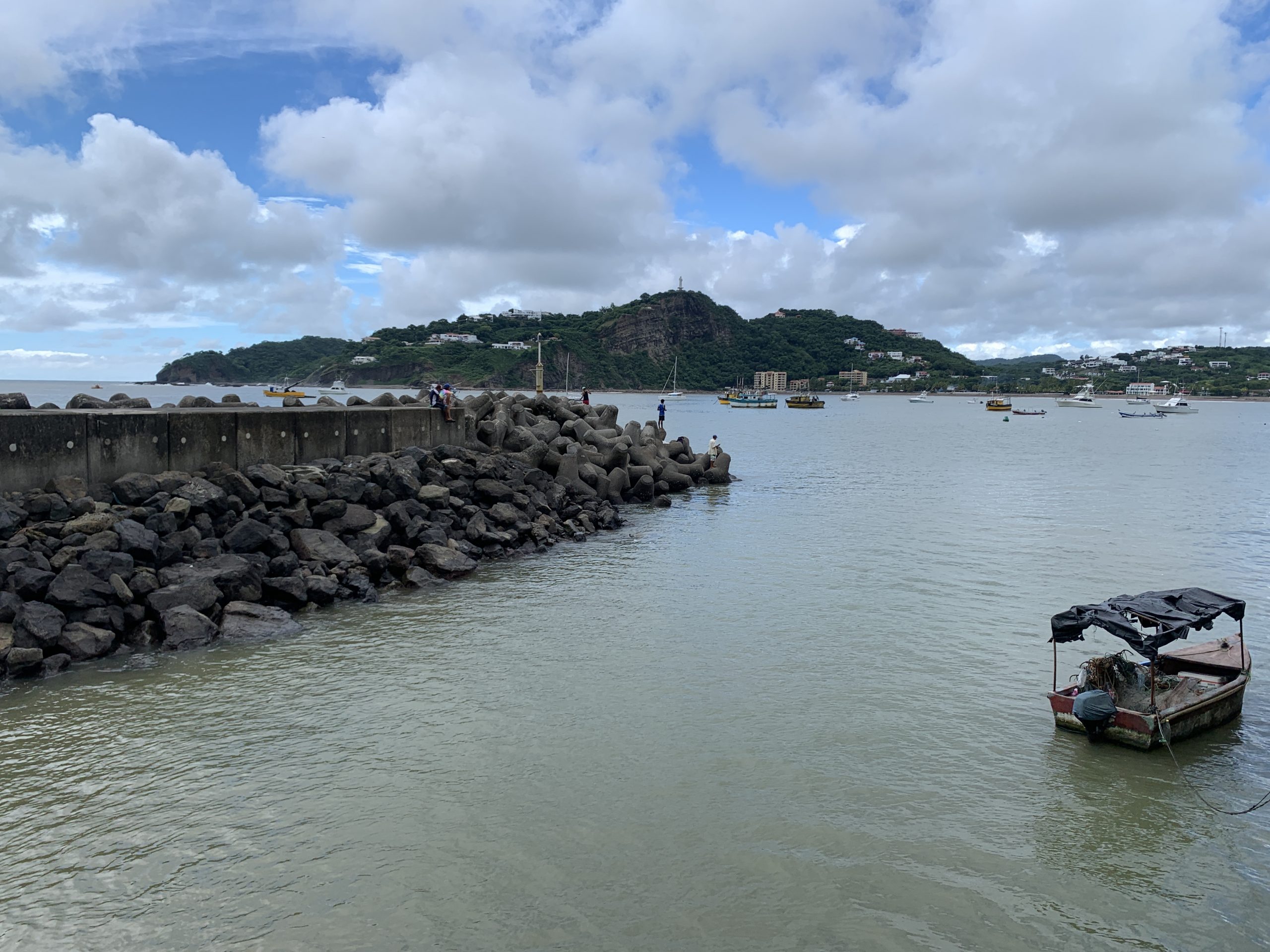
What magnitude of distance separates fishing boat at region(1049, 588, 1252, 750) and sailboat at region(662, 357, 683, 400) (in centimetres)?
14549

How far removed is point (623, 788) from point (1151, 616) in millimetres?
6192

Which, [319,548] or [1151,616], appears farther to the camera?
[319,548]

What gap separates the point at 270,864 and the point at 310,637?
6113 millimetres

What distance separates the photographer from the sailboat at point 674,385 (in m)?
163

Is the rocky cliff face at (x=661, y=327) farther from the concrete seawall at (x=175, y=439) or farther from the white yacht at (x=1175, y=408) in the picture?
the concrete seawall at (x=175, y=439)

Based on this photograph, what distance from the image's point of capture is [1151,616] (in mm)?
9875

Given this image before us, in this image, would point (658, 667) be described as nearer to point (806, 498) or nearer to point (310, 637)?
point (310, 637)

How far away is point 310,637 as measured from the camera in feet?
42.2

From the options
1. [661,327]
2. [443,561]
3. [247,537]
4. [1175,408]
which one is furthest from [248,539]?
[661,327]

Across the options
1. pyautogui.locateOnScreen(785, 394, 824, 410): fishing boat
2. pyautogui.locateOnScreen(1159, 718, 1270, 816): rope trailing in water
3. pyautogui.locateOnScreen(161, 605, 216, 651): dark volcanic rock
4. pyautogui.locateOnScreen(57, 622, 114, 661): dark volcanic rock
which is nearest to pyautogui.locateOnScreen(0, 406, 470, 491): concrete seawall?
pyautogui.locateOnScreen(57, 622, 114, 661): dark volcanic rock

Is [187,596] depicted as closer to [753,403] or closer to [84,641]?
[84,641]

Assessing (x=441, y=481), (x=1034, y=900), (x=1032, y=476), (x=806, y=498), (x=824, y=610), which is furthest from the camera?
(x=1032, y=476)

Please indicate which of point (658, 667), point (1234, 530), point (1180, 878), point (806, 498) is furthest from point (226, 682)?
point (1234, 530)

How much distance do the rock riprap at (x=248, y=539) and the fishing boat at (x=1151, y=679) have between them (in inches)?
412
